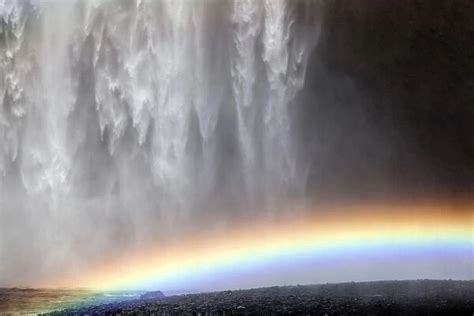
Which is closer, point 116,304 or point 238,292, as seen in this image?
point 116,304

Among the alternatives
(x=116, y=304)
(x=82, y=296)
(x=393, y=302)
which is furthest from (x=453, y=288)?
(x=82, y=296)

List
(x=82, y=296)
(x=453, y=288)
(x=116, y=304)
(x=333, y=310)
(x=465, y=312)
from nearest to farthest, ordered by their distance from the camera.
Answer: (x=465, y=312), (x=333, y=310), (x=116, y=304), (x=453, y=288), (x=82, y=296)

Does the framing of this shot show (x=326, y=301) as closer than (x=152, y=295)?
Yes

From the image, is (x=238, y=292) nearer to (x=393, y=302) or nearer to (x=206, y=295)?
(x=206, y=295)

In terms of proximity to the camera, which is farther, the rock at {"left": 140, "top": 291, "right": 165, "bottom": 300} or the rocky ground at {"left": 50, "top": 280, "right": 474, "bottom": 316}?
the rock at {"left": 140, "top": 291, "right": 165, "bottom": 300}

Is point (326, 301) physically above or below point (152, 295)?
below

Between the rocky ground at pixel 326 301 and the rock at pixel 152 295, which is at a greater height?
the rock at pixel 152 295

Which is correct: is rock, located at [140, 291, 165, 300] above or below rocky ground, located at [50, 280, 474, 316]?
above

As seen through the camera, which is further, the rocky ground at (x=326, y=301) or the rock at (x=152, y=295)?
the rock at (x=152, y=295)
